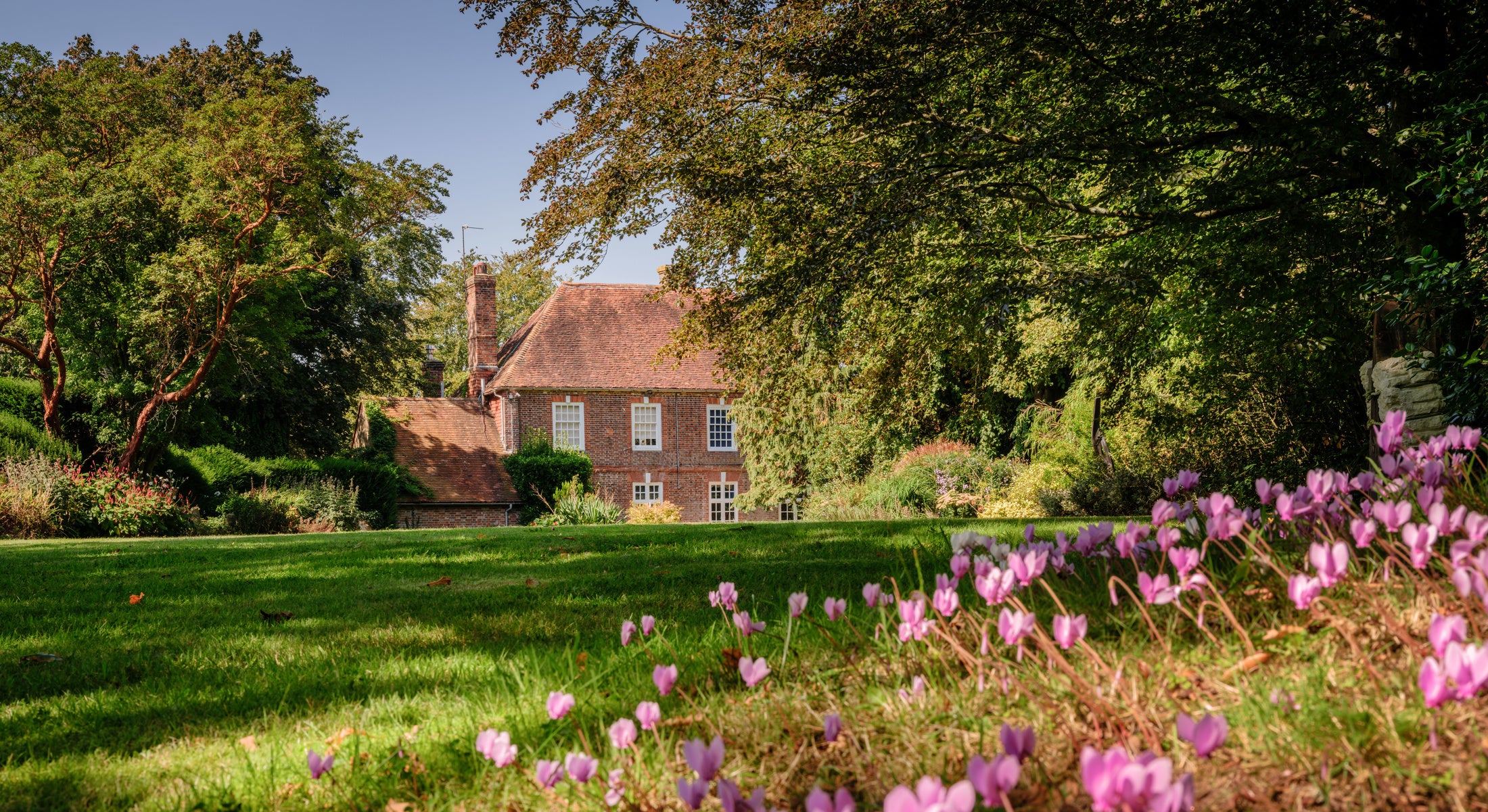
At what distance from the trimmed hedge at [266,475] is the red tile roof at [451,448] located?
2.47 m

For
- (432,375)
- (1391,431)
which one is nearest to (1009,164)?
(1391,431)

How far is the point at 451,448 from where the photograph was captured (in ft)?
110

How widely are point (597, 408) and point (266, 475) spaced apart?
1316 centimetres

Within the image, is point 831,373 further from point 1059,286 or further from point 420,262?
point 420,262

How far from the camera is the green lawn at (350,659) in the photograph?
236 cm

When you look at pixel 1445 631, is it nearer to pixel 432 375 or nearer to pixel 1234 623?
pixel 1234 623

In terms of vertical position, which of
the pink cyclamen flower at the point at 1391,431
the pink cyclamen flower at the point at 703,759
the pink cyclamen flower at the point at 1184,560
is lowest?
the pink cyclamen flower at the point at 703,759

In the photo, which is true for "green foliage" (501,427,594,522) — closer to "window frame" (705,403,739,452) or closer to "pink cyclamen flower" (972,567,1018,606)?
"window frame" (705,403,739,452)

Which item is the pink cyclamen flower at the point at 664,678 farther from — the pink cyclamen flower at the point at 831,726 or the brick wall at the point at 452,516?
the brick wall at the point at 452,516

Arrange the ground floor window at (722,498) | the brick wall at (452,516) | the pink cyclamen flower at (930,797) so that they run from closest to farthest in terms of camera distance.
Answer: the pink cyclamen flower at (930,797) < the brick wall at (452,516) < the ground floor window at (722,498)

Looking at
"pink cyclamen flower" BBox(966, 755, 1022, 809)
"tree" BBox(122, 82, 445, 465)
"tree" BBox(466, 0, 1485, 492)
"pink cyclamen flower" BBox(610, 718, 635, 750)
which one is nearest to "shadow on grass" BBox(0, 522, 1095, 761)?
"pink cyclamen flower" BBox(610, 718, 635, 750)

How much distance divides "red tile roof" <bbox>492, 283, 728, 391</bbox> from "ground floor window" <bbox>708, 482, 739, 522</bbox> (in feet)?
12.4

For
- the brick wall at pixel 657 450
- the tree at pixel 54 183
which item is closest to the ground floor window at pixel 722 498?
the brick wall at pixel 657 450

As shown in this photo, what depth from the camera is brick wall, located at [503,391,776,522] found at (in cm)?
3416
